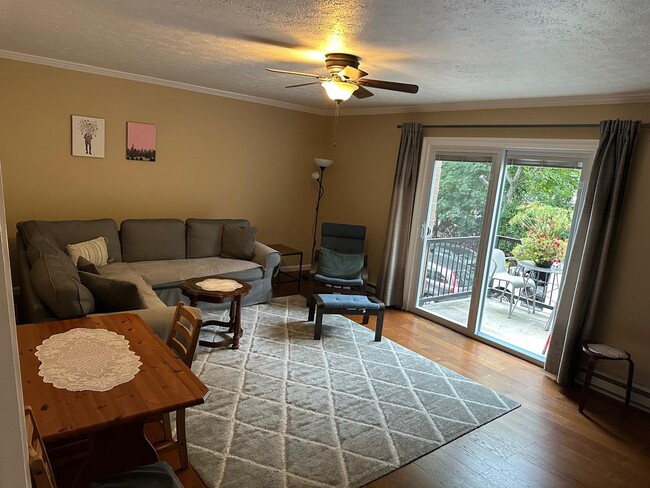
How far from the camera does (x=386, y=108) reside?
5.55 m

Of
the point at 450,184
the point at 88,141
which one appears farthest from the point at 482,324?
the point at 88,141

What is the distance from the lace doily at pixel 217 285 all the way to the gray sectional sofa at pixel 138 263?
1.26 ft

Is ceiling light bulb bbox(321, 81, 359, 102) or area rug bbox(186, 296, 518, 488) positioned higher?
ceiling light bulb bbox(321, 81, 359, 102)

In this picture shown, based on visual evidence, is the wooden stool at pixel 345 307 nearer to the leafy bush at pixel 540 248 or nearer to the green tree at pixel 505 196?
the green tree at pixel 505 196

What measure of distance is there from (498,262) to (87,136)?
4.55 meters

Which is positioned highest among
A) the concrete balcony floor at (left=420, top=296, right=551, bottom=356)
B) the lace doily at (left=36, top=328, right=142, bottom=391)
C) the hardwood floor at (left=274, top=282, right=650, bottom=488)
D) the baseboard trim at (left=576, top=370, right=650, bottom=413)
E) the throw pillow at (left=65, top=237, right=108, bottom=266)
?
the throw pillow at (left=65, top=237, right=108, bottom=266)

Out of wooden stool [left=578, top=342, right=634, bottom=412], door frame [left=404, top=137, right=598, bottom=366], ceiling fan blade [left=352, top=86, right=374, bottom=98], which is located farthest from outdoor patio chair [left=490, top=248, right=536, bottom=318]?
ceiling fan blade [left=352, top=86, right=374, bottom=98]

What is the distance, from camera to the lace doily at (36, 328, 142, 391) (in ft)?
6.19

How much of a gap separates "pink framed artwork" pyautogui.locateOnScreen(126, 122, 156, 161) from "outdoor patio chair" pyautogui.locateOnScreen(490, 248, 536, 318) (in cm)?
400

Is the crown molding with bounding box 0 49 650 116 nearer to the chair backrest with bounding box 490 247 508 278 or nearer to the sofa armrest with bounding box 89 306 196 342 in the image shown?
the chair backrest with bounding box 490 247 508 278

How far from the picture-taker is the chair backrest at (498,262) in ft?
15.2

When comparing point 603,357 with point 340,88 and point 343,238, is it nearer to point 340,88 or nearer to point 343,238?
point 340,88

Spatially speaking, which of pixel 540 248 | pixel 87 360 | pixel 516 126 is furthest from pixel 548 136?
pixel 87 360

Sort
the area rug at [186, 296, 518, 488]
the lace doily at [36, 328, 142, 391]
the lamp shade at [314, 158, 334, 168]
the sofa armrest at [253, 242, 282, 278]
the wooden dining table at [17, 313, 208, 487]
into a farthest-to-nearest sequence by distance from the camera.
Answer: the lamp shade at [314, 158, 334, 168], the sofa armrest at [253, 242, 282, 278], the area rug at [186, 296, 518, 488], the lace doily at [36, 328, 142, 391], the wooden dining table at [17, 313, 208, 487]
